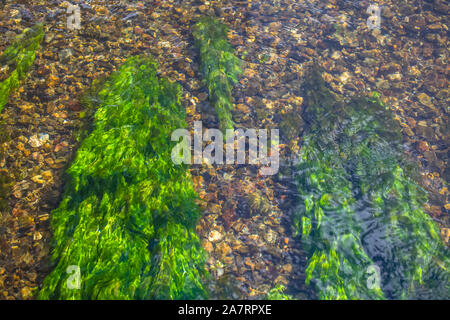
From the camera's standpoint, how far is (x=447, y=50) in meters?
5.81

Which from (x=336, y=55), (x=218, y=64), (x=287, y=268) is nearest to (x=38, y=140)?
(x=218, y=64)

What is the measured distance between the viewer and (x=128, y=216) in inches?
129

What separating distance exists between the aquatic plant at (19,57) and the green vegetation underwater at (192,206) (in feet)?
0.05

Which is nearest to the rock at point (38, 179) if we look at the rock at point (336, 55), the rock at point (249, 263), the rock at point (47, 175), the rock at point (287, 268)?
the rock at point (47, 175)

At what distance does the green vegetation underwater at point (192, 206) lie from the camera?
3.12 meters

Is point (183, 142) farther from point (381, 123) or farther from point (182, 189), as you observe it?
point (381, 123)

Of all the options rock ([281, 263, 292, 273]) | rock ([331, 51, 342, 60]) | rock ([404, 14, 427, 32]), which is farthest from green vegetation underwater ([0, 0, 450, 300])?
rock ([404, 14, 427, 32])

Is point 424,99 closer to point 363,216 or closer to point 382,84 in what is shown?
point 382,84

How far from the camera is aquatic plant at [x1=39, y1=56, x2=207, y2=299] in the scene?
300 centimetres

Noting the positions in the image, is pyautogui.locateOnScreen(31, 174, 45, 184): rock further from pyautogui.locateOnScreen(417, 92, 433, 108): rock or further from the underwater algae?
pyautogui.locateOnScreen(417, 92, 433, 108): rock

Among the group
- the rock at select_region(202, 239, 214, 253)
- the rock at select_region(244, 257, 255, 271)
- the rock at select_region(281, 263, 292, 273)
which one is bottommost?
the rock at select_region(281, 263, 292, 273)

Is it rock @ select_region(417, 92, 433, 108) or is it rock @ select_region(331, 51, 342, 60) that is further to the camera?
rock @ select_region(331, 51, 342, 60)

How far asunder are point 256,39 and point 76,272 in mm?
4556

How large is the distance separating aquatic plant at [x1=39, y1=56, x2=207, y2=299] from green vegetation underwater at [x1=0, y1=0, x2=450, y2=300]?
0.01 meters
